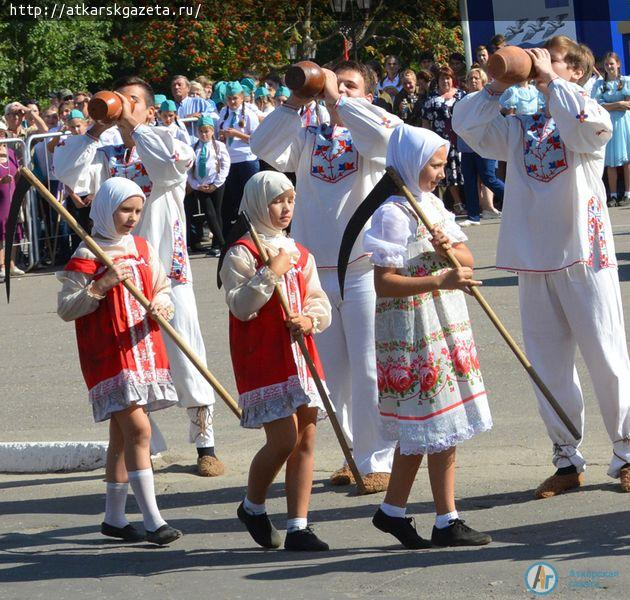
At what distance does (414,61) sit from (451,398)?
31.6m

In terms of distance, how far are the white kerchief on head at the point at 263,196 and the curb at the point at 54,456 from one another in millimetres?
2321

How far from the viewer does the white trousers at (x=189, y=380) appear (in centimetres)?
740

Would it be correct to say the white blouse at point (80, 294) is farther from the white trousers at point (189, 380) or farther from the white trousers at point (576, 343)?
the white trousers at point (576, 343)

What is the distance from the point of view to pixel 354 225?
584 cm

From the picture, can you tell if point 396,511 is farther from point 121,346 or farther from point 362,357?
point 121,346

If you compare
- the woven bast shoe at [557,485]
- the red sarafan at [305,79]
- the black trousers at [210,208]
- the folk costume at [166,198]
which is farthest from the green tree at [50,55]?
the woven bast shoe at [557,485]

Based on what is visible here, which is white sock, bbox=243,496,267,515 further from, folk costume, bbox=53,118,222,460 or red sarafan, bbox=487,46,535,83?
red sarafan, bbox=487,46,535,83

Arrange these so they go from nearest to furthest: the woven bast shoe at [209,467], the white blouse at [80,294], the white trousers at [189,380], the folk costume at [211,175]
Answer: the white blouse at [80,294] → the woven bast shoe at [209,467] → the white trousers at [189,380] → the folk costume at [211,175]

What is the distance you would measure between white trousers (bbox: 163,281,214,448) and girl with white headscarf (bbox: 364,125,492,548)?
6.56 feet

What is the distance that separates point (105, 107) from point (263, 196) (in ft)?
4.74

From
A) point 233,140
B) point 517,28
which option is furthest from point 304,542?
point 517,28

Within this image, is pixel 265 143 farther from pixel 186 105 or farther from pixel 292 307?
pixel 186 105

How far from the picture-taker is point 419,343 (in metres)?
5.48

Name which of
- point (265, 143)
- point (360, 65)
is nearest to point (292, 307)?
point (265, 143)
